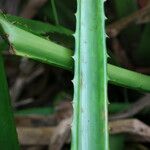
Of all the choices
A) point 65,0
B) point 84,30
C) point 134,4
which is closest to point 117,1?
point 134,4

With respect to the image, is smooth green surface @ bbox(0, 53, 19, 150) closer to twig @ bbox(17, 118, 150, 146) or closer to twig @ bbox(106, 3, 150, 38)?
twig @ bbox(17, 118, 150, 146)

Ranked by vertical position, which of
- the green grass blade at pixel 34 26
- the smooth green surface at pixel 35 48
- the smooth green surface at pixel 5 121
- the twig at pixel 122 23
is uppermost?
the twig at pixel 122 23

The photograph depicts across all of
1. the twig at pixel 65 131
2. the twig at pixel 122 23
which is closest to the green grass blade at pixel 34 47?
the twig at pixel 65 131

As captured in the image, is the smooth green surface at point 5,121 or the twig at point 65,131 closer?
the smooth green surface at point 5,121

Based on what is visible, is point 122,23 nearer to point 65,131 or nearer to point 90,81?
point 65,131

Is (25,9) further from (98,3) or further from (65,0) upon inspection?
(98,3)

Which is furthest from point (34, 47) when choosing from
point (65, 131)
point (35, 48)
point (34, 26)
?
point (65, 131)

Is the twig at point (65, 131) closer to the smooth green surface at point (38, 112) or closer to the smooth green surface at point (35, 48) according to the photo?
the smooth green surface at point (38, 112)
